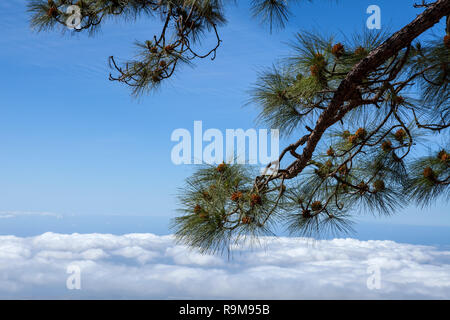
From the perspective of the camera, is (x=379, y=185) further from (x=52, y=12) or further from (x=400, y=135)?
(x=52, y=12)

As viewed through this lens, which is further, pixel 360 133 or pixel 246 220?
pixel 360 133

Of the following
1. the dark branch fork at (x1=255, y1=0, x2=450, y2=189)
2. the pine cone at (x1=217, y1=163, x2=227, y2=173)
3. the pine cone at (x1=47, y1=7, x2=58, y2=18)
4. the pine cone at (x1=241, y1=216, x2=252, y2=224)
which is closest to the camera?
the dark branch fork at (x1=255, y1=0, x2=450, y2=189)

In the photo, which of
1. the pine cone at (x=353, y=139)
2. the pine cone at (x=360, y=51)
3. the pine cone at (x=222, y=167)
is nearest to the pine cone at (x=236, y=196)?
the pine cone at (x=222, y=167)

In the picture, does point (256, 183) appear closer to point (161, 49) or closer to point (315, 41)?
point (315, 41)

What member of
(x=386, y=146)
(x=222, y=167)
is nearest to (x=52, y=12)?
(x=222, y=167)

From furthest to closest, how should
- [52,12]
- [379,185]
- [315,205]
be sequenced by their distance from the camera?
[52,12], [379,185], [315,205]

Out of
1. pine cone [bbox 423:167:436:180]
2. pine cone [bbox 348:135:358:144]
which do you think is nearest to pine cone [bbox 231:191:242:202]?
pine cone [bbox 348:135:358:144]

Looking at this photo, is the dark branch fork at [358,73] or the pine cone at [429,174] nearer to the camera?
the dark branch fork at [358,73]

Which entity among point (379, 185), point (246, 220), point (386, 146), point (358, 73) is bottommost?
point (246, 220)

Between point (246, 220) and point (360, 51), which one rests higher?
point (360, 51)

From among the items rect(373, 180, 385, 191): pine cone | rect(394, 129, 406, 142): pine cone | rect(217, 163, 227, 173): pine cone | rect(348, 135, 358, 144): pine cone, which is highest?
rect(394, 129, 406, 142): pine cone

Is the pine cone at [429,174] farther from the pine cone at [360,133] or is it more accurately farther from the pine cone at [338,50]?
the pine cone at [338,50]

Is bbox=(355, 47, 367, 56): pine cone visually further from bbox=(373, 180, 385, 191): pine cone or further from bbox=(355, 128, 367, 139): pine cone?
bbox=(373, 180, 385, 191): pine cone
